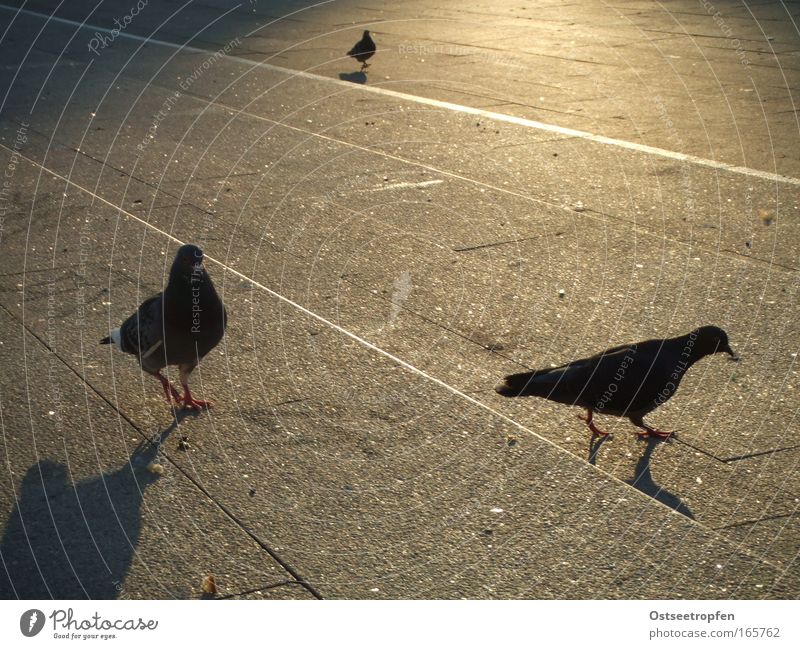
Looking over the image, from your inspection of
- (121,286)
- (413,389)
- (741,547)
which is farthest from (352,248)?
(741,547)

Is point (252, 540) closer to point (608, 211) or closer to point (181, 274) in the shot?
point (181, 274)

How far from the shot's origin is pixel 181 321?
525 centimetres

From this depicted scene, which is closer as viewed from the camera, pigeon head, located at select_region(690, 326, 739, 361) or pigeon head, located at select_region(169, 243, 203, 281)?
pigeon head, located at select_region(169, 243, 203, 281)

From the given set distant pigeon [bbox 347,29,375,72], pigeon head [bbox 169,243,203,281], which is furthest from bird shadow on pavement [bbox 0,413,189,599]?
distant pigeon [bbox 347,29,375,72]

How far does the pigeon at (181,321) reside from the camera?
17.1ft

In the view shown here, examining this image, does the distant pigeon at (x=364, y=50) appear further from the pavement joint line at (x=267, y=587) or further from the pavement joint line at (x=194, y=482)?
the pavement joint line at (x=267, y=587)

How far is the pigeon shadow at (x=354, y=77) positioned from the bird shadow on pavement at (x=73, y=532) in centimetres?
1044

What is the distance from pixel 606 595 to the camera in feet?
13.2

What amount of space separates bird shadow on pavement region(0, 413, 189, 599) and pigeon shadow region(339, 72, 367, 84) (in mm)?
10443

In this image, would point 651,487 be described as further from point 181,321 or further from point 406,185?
point 406,185

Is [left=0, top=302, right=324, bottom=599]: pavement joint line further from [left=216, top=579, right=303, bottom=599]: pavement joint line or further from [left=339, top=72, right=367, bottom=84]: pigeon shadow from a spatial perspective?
[left=339, top=72, right=367, bottom=84]: pigeon shadow

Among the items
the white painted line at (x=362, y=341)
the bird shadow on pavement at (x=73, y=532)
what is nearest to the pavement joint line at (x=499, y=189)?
the white painted line at (x=362, y=341)

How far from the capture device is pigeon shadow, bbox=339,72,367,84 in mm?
14900

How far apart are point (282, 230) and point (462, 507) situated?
443 cm
